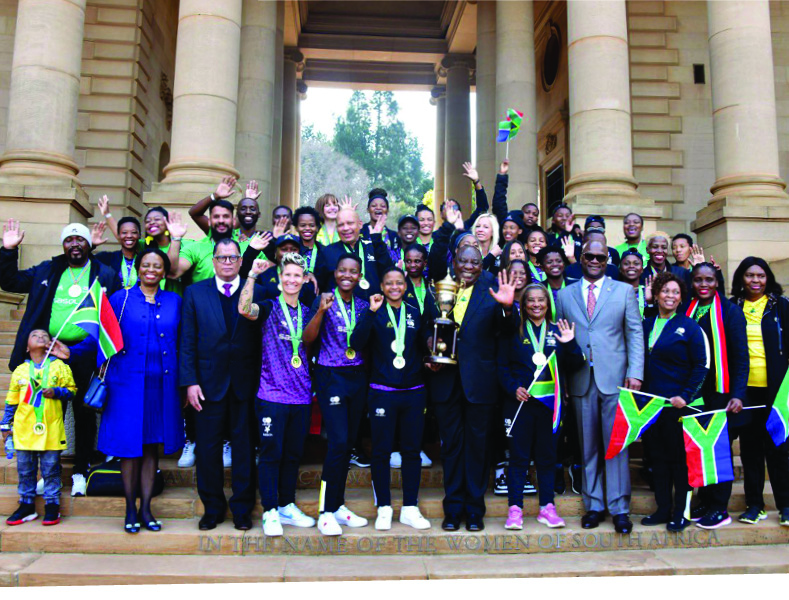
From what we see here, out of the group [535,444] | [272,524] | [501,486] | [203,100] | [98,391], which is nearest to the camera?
[272,524]

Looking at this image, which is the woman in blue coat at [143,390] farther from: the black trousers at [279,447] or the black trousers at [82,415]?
the black trousers at [279,447]

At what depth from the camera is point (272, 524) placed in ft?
17.9

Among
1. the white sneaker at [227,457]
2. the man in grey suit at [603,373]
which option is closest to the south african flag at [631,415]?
the man in grey suit at [603,373]

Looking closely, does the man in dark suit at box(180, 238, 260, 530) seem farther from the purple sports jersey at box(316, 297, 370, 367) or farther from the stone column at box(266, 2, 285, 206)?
the stone column at box(266, 2, 285, 206)

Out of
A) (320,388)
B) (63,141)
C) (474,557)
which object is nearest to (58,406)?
(320,388)

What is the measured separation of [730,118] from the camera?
41.4 ft

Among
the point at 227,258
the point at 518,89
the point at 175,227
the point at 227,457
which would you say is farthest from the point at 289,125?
the point at 227,457

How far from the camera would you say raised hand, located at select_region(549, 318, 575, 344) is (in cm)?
595

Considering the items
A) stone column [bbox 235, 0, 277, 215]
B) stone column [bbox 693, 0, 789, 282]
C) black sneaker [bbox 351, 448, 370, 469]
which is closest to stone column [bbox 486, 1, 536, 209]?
stone column [bbox 693, 0, 789, 282]

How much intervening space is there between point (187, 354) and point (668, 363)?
14.2 feet

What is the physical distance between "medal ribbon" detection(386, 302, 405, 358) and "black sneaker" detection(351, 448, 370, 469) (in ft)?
4.96

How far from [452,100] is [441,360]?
19.7 metres

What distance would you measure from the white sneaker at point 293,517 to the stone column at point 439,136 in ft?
64.2

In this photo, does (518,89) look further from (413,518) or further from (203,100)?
(413,518)
